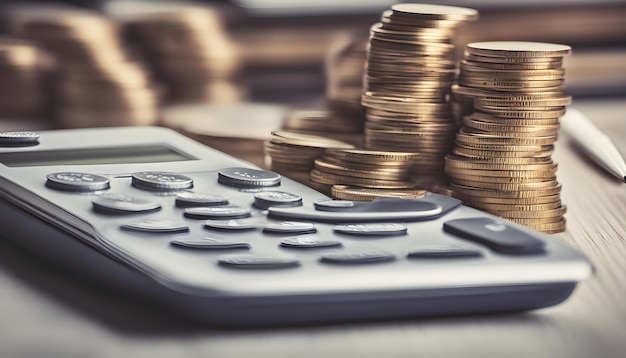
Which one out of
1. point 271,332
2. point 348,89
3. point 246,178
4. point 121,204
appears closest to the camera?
point 271,332

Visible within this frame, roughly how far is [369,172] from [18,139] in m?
0.29

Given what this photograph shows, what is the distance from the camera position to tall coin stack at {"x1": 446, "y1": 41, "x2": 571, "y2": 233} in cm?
87

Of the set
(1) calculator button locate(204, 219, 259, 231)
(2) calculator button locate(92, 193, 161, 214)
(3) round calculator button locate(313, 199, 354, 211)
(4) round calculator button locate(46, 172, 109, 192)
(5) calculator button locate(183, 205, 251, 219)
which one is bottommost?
(1) calculator button locate(204, 219, 259, 231)

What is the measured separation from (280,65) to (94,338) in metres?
1.16

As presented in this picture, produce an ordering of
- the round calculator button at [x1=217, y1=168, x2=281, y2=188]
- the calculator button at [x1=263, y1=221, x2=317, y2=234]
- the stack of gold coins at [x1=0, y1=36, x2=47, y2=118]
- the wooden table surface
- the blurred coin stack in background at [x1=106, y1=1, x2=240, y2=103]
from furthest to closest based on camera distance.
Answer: the blurred coin stack in background at [x1=106, y1=1, x2=240, y2=103]
the stack of gold coins at [x1=0, y1=36, x2=47, y2=118]
the round calculator button at [x1=217, y1=168, x2=281, y2=188]
the calculator button at [x1=263, y1=221, x2=317, y2=234]
the wooden table surface

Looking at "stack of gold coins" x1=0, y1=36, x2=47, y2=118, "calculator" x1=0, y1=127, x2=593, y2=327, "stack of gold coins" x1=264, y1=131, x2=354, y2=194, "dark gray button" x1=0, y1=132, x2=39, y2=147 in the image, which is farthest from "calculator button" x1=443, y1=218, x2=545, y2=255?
"stack of gold coins" x1=0, y1=36, x2=47, y2=118

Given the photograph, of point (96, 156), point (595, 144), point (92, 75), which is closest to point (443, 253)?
point (96, 156)

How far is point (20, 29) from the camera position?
159 centimetres

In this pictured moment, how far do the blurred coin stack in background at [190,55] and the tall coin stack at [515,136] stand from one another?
755 mm

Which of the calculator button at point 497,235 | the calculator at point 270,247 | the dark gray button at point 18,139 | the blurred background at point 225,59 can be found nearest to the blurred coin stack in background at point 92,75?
the blurred background at point 225,59

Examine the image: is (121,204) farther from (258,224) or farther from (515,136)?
(515,136)

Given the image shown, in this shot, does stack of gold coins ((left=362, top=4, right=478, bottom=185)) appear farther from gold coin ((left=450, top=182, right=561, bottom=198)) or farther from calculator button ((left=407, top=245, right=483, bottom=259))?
calculator button ((left=407, top=245, right=483, bottom=259))

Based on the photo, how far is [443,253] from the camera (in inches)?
26.1

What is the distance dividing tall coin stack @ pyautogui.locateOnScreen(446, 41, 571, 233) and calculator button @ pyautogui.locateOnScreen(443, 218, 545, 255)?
5.2 inches
